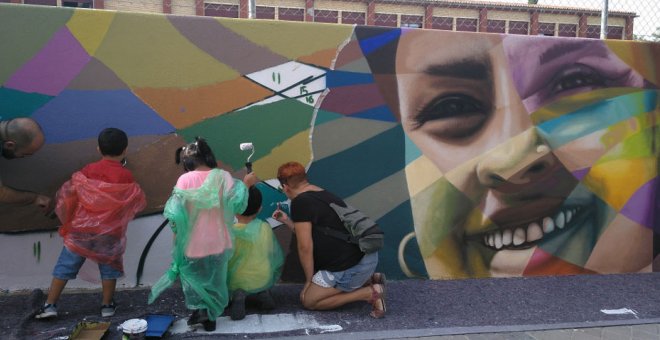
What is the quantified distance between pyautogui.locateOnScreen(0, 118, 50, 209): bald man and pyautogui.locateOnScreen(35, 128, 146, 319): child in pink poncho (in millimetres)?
427

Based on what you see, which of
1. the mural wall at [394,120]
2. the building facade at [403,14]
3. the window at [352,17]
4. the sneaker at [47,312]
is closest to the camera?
the sneaker at [47,312]

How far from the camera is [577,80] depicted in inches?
196

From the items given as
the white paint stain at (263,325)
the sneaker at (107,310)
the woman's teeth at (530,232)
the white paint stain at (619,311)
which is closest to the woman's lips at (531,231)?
the woman's teeth at (530,232)

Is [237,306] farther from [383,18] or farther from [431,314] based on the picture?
[383,18]

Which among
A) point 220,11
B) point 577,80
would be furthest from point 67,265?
point 220,11

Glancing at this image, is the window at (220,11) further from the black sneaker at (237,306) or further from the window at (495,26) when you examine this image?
the window at (495,26)

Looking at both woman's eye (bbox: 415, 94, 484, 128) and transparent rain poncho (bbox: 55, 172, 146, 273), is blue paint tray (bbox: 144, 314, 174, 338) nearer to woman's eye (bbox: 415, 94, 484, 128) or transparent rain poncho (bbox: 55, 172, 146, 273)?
transparent rain poncho (bbox: 55, 172, 146, 273)

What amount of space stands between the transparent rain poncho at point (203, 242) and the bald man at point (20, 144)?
1283 mm

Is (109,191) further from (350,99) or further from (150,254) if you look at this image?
(350,99)

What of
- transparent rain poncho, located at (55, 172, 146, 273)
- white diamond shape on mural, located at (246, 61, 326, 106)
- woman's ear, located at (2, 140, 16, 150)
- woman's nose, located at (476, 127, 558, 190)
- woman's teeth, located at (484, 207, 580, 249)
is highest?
white diamond shape on mural, located at (246, 61, 326, 106)

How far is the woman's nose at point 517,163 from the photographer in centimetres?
483

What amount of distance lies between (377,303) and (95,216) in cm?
211

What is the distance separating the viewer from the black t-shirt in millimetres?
3830

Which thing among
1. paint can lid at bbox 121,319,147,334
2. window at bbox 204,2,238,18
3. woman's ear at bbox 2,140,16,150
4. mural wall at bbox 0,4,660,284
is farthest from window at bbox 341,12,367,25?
paint can lid at bbox 121,319,147,334
